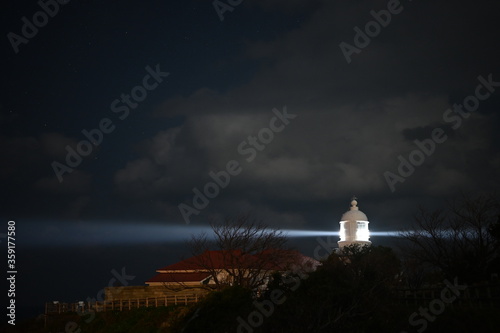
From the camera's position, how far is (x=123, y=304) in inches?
1694

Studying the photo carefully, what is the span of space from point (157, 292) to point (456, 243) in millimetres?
25782

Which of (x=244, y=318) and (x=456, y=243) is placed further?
(x=456, y=243)

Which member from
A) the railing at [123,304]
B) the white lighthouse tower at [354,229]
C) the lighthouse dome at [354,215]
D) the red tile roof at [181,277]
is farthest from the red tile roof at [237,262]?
the lighthouse dome at [354,215]

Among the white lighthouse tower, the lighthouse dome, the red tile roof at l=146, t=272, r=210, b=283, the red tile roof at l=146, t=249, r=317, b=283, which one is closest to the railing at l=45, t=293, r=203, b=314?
the red tile roof at l=146, t=249, r=317, b=283

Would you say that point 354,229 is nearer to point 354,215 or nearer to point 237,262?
point 354,215

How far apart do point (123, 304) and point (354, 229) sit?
85.4ft

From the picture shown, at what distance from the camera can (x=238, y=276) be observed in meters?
34.5

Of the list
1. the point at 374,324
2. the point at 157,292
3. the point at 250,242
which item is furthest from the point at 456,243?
the point at 157,292

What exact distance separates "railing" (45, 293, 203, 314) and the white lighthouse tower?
20911 millimetres

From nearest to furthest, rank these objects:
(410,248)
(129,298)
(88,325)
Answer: (410,248), (88,325), (129,298)

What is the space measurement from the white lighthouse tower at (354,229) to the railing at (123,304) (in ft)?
68.6

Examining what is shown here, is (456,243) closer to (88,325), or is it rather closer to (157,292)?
(157,292)

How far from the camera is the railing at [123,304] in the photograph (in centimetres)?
4003

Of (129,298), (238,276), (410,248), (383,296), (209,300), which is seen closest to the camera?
(383,296)
